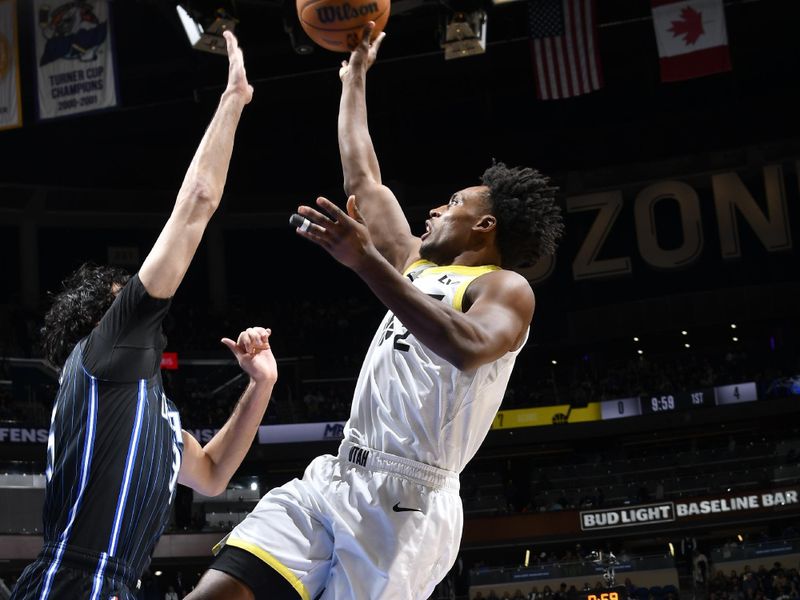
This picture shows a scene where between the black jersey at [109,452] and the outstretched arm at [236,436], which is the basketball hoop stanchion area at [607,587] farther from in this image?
the black jersey at [109,452]

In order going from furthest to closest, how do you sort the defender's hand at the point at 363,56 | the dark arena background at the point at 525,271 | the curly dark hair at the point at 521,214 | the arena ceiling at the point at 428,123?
1. the arena ceiling at the point at 428,123
2. the dark arena background at the point at 525,271
3. the defender's hand at the point at 363,56
4. the curly dark hair at the point at 521,214

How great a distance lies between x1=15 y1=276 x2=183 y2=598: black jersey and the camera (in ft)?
9.57

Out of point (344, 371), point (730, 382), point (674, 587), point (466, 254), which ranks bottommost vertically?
point (674, 587)

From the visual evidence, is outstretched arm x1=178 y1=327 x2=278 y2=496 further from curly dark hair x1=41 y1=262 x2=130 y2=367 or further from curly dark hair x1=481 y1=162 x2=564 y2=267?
curly dark hair x1=481 y1=162 x2=564 y2=267

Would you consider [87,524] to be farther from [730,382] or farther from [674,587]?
[730,382]

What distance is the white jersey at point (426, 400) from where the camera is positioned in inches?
144

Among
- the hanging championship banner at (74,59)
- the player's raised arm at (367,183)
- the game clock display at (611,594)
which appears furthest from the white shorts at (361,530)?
the hanging championship banner at (74,59)

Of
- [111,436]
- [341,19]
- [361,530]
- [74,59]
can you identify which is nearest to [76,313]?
[111,436]

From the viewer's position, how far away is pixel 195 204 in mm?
3256

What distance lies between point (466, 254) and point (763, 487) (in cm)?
2232

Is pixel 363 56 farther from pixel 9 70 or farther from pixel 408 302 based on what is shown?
pixel 9 70

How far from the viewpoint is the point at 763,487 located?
24.3 metres

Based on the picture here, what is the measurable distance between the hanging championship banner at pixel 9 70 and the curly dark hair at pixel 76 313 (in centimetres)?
1386

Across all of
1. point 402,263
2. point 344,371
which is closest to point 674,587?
point 344,371
